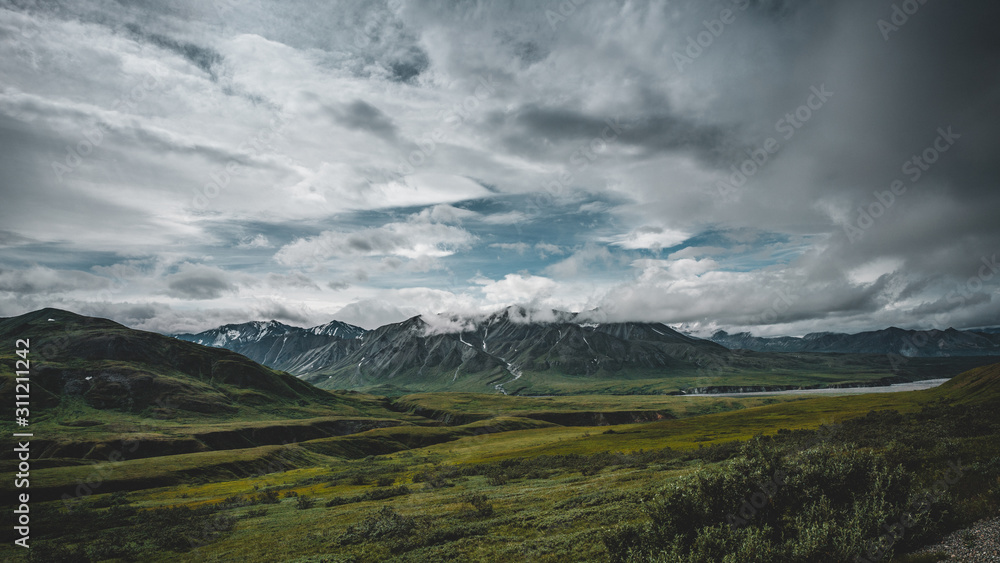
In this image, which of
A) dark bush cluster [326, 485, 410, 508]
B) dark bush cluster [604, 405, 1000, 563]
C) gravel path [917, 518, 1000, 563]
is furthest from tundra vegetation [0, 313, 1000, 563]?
gravel path [917, 518, 1000, 563]

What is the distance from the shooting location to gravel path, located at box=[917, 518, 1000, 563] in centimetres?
1628

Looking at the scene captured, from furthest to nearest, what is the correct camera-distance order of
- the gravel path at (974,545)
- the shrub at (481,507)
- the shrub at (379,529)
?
the shrub at (481,507) < the shrub at (379,529) < the gravel path at (974,545)

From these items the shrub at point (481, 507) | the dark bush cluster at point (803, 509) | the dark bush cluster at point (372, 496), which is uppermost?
the dark bush cluster at point (803, 509)

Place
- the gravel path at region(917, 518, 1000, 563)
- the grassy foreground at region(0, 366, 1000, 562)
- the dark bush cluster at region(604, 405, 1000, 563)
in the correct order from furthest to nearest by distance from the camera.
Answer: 1. the grassy foreground at region(0, 366, 1000, 562)
2. the dark bush cluster at region(604, 405, 1000, 563)
3. the gravel path at region(917, 518, 1000, 563)

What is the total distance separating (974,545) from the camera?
1719 cm

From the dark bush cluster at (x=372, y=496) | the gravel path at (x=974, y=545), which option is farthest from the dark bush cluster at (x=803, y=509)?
the dark bush cluster at (x=372, y=496)

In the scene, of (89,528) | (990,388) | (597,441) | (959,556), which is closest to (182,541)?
(89,528)

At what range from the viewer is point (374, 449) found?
560ft

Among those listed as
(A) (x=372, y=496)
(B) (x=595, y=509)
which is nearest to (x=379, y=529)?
(B) (x=595, y=509)

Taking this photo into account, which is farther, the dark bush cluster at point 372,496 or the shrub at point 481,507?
the dark bush cluster at point 372,496

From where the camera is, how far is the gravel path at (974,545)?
16281 millimetres

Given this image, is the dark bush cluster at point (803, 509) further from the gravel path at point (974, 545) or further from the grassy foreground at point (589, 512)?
the gravel path at point (974, 545)

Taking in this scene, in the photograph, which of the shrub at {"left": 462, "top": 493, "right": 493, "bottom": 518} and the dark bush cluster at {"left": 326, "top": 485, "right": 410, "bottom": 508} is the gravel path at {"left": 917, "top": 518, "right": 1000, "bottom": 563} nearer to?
the shrub at {"left": 462, "top": 493, "right": 493, "bottom": 518}

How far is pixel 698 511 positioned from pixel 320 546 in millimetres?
31267
